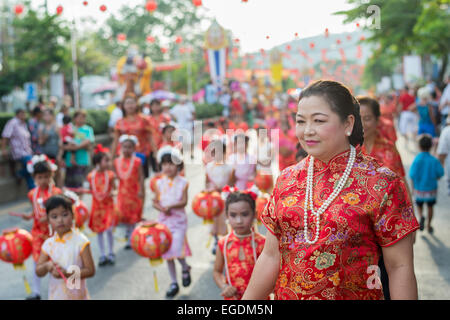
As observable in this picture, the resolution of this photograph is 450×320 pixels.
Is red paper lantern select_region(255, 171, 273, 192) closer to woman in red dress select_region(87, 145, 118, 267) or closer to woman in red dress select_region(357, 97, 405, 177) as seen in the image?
woman in red dress select_region(87, 145, 118, 267)

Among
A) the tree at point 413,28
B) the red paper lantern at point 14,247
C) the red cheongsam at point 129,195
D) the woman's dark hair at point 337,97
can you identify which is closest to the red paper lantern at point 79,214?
the red paper lantern at point 14,247

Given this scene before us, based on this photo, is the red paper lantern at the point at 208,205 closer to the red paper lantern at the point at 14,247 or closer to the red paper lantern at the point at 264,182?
the red paper lantern at the point at 264,182

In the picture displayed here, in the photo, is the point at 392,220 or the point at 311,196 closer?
the point at 392,220

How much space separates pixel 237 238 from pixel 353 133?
6.21 ft

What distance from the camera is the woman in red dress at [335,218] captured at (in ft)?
6.98

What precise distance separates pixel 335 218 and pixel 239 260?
1.90 m

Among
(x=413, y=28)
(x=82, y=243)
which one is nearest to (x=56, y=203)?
(x=82, y=243)

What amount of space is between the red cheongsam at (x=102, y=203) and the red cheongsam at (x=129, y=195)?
0.85 ft

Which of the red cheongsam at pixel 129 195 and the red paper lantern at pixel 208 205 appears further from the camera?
the red cheongsam at pixel 129 195

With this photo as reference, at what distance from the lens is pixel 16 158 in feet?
34.1

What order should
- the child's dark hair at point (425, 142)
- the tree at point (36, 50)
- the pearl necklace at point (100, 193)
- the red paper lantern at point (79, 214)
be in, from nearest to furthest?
the red paper lantern at point (79, 214)
the pearl necklace at point (100, 193)
the child's dark hair at point (425, 142)
the tree at point (36, 50)

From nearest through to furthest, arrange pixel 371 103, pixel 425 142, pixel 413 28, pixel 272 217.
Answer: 1. pixel 272 217
2. pixel 371 103
3. pixel 425 142
4. pixel 413 28

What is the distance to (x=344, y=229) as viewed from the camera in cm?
213

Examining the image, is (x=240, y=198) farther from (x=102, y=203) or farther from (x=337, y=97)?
(x=102, y=203)
